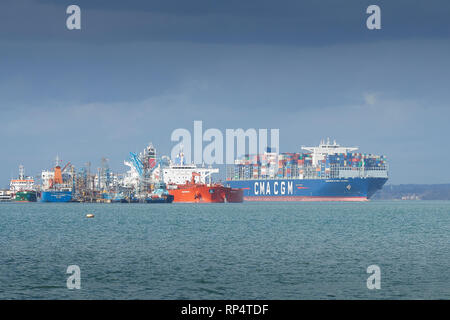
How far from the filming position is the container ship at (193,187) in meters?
155

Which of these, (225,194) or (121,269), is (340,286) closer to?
(121,269)

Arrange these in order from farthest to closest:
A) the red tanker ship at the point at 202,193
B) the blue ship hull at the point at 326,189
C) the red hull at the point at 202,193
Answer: the blue ship hull at the point at 326,189 < the red tanker ship at the point at 202,193 < the red hull at the point at 202,193

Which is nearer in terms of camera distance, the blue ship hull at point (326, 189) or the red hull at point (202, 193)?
the red hull at point (202, 193)

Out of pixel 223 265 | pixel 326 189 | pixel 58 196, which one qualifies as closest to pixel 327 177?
pixel 326 189

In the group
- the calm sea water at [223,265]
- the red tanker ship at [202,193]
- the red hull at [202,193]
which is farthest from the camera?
the red tanker ship at [202,193]

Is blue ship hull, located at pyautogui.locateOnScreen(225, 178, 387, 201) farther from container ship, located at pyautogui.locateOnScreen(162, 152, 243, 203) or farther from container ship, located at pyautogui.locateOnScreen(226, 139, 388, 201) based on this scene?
container ship, located at pyautogui.locateOnScreen(162, 152, 243, 203)

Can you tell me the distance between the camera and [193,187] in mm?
155000

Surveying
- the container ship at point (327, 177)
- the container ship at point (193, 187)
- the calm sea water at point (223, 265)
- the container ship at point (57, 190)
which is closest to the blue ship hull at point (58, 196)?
the container ship at point (57, 190)

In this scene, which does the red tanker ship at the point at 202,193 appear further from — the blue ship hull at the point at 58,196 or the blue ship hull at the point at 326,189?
the blue ship hull at the point at 58,196

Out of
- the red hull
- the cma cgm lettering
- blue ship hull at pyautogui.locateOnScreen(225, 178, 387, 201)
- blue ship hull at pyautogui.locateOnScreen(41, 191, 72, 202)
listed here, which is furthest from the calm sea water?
the cma cgm lettering

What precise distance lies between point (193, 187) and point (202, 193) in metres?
2.91

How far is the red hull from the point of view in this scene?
504ft
